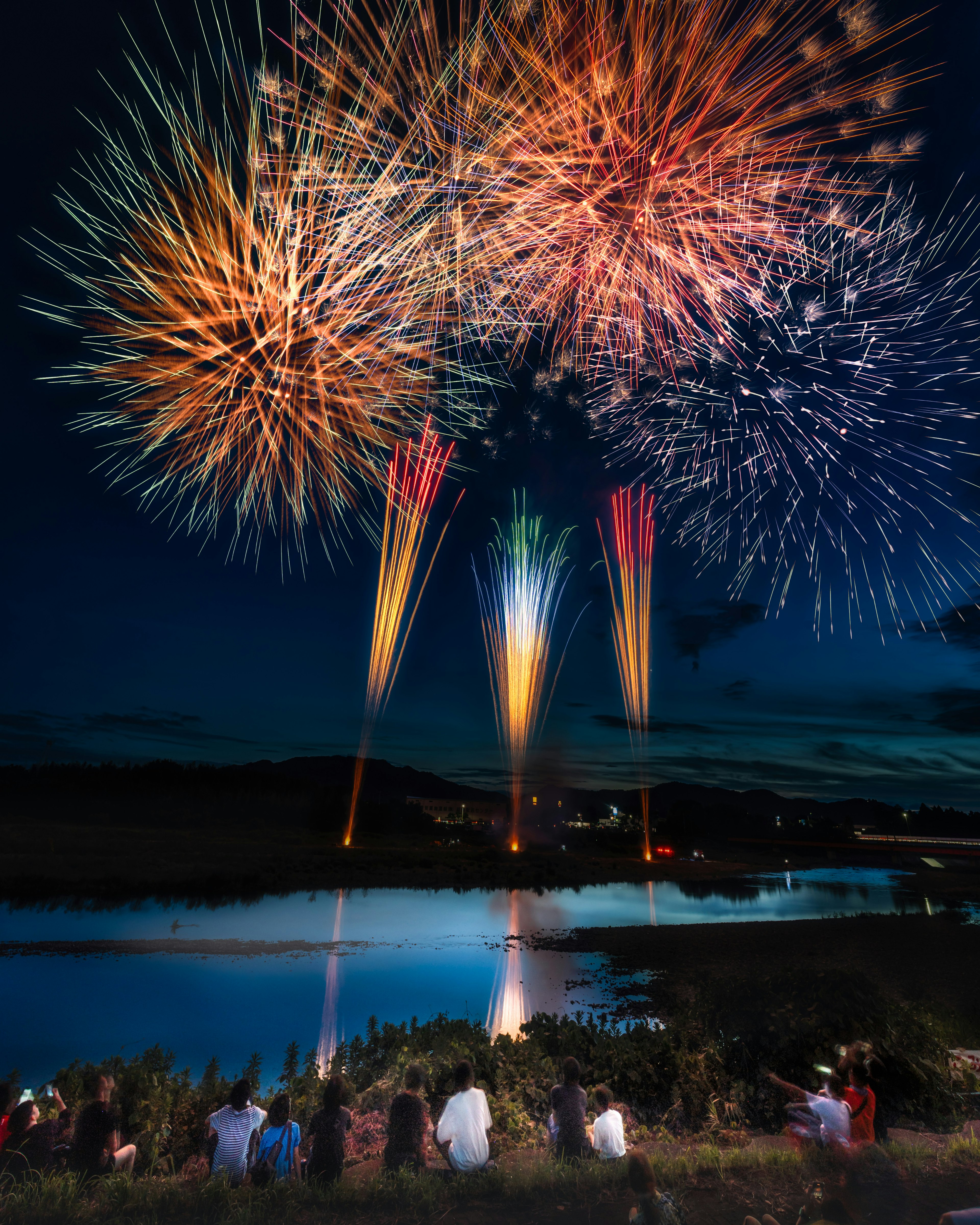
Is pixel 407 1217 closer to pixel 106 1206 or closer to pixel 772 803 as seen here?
pixel 106 1206

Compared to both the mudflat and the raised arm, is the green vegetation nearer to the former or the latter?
the raised arm

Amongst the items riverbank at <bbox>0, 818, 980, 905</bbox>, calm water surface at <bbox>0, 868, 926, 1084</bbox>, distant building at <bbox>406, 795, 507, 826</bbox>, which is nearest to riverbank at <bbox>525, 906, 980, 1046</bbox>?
calm water surface at <bbox>0, 868, 926, 1084</bbox>

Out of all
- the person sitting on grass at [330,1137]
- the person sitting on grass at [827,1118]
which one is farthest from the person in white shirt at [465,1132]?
the person sitting on grass at [827,1118]

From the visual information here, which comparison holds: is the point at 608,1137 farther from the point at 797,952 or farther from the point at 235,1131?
the point at 797,952

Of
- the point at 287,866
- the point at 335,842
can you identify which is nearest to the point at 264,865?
the point at 287,866

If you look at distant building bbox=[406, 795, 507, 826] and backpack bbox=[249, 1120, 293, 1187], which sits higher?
distant building bbox=[406, 795, 507, 826]

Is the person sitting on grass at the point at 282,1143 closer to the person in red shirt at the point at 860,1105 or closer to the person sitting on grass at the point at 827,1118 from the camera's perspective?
the person sitting on grass at the point at 827,1118

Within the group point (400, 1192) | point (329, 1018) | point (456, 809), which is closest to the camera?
point (400, 1192)
